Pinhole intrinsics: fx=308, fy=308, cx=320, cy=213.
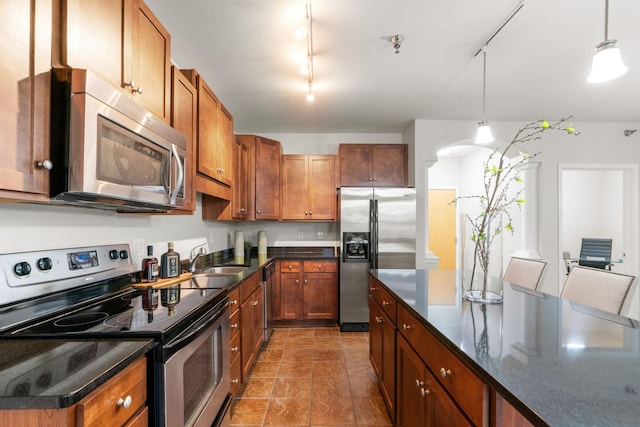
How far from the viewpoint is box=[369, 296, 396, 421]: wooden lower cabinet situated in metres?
1.77

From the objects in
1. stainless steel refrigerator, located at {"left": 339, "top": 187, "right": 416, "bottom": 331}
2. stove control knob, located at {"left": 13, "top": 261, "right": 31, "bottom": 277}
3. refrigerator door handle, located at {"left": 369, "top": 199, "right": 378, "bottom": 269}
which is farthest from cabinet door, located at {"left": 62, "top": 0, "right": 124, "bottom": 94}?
refrigerator door handle, located at {"left": 369, "top": 199, "right": 378, "bottom": 269}

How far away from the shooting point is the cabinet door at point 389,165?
405 centimetres

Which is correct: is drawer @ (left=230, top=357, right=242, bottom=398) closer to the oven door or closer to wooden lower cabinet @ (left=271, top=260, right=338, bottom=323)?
the oven door

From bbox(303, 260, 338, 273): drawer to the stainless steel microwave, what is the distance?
253cm

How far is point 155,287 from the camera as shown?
6.02ft

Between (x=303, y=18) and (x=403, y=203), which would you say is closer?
(x=303, y=18)

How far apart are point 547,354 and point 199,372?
4.46 ft

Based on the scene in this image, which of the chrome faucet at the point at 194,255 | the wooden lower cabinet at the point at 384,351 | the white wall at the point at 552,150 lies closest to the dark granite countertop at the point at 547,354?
the wooden lower cabinet at the point at 384,351

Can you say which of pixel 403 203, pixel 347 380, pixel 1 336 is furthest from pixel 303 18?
pixel 347 380

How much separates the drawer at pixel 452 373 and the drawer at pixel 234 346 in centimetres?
120

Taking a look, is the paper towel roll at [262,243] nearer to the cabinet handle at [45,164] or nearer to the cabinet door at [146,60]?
the cabinet door at [146,60]

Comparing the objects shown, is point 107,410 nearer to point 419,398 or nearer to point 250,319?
point 419,398

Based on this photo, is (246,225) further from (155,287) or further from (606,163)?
(606,163)

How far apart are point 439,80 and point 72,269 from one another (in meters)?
3.06
